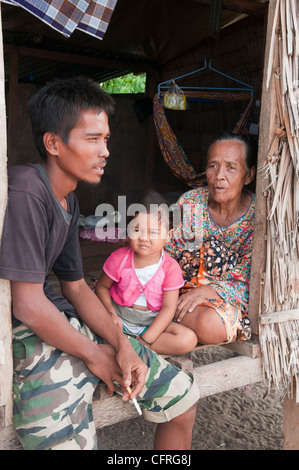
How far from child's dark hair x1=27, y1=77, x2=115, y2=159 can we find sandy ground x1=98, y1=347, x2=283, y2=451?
1.94 m

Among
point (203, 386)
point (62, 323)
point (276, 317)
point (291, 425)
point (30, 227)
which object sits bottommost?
point (291, 425)

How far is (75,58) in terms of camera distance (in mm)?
6258

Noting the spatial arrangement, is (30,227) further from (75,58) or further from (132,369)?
(75,58)

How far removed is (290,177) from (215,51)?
12.9 feet

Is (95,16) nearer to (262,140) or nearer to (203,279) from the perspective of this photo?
(262,140)

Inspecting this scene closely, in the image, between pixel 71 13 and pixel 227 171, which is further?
pixel 227 171

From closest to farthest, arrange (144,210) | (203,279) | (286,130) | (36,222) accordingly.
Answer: (36,222) → (286,130) → (144,210) → (203,279)

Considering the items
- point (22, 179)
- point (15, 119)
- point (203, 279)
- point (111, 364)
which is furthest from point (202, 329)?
point (15, 119)

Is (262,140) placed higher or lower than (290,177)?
higher

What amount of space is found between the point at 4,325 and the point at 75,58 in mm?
5508

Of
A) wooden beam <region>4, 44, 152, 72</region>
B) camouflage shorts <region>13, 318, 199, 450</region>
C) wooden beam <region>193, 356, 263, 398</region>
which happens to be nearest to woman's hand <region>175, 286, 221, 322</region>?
wooden beam <region>193, 356, 263, 398</region>

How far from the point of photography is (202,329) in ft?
7.14

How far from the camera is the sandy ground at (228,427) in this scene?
277cm

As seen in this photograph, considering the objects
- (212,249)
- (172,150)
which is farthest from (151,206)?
(172,150)
